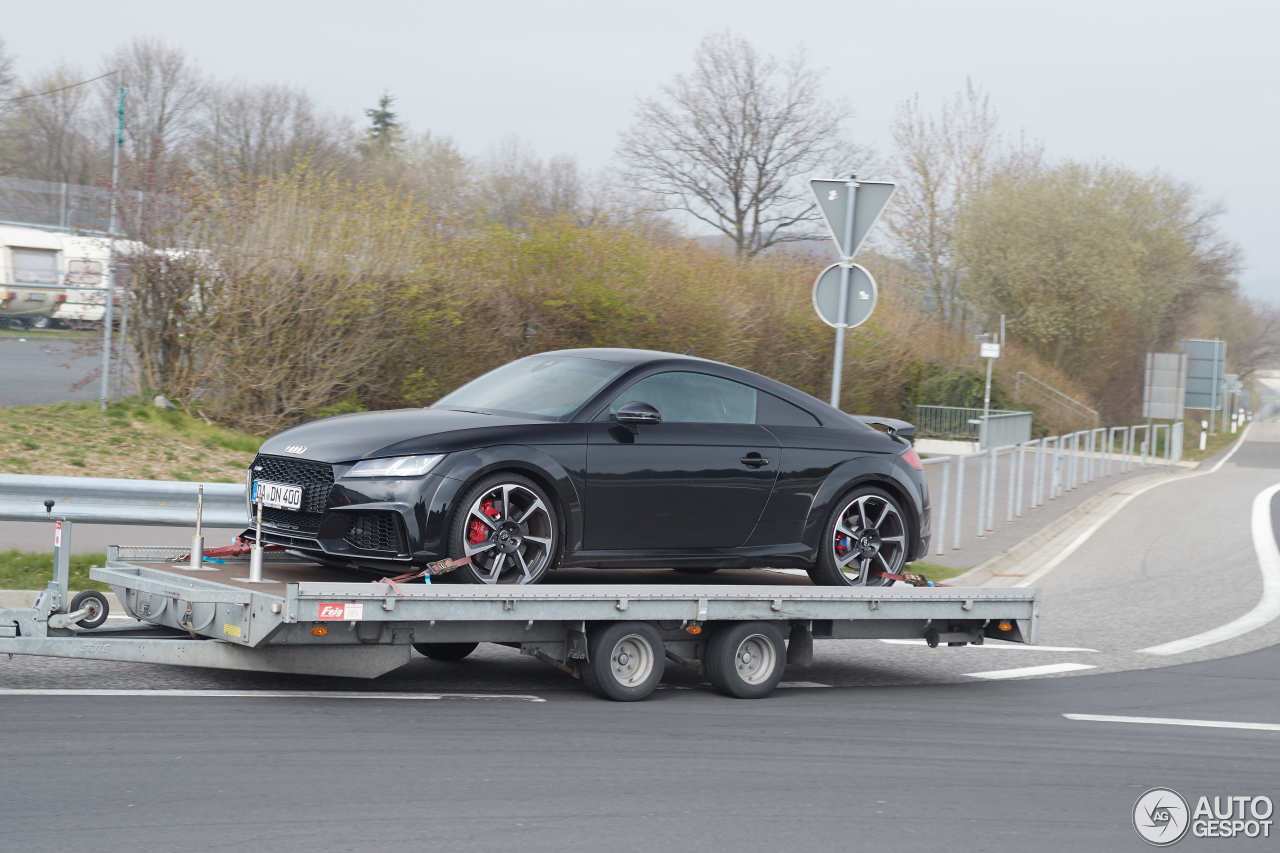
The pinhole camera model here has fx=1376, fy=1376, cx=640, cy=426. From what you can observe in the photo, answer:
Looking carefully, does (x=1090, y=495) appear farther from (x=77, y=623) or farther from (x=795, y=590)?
(x=77, y=623)

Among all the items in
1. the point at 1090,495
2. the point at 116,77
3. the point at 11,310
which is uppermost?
the point at 116,77

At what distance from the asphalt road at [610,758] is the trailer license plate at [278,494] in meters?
0.99

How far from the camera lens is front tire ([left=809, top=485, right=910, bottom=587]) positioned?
8547 mm

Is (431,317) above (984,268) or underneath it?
underneath

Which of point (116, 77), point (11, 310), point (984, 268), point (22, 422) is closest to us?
point (22, 422)

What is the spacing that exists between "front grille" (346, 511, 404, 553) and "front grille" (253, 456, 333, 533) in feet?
0.66

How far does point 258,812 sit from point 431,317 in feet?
38.7

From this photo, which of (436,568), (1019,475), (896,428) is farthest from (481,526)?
(1019,475)

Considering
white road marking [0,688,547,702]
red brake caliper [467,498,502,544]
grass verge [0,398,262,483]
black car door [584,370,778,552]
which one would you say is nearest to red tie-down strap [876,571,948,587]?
black car door [584,370,778,552]

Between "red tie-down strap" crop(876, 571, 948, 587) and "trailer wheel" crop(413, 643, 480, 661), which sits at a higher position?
"red tie-down strap" crop(876, 571, 948, 587)

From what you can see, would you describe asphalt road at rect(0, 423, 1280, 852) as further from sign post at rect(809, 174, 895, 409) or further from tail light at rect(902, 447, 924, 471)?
sign post at rect(809, 174, 895, 409)

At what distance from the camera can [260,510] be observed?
707cm

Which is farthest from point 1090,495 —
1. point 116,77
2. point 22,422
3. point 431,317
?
point 116,77

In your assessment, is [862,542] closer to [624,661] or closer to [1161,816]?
[624,661]
